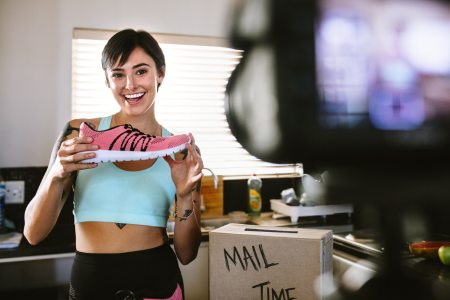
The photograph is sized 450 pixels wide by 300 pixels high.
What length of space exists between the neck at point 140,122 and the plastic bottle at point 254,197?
4.63 feet

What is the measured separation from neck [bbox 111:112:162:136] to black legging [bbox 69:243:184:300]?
0.42m

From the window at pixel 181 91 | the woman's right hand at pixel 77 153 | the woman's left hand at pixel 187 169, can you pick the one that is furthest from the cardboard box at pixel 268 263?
the window at pixel 181 91

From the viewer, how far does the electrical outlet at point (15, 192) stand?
2303mm

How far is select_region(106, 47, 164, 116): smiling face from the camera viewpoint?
1296 mm

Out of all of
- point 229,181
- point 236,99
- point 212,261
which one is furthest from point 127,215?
point 229,181

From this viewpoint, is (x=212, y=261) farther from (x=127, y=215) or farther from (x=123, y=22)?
(x=123, y=22)

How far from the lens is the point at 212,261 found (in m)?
1.14

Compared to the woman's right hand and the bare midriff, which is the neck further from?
the woman's right hand

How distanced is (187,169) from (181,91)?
163 centimetres

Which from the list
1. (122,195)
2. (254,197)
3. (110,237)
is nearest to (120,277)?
(110,237)

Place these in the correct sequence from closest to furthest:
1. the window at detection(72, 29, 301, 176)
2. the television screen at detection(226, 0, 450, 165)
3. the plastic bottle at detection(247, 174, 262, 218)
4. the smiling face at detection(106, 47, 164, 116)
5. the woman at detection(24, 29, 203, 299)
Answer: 1. the television screen at detection(226, 0, 450, 165)
2. the woman at detection(24, 29, 203, 299)
3. the smiling face at detection(106, 47, 164, 116)
4. the window at detection(72, 29, 301, 176)
5. the plastic bottle at detection(247, 174, 262, 218)

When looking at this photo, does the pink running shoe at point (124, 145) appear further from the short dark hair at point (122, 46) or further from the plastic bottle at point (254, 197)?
the plastic bottle at point (254, 197)

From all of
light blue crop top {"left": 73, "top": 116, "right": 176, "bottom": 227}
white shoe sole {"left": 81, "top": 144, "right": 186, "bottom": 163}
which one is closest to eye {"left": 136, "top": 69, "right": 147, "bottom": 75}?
light blue crop top {"left": 73, "top": 116, "right": 176, "bottom": 227}

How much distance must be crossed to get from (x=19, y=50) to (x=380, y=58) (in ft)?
8.43
